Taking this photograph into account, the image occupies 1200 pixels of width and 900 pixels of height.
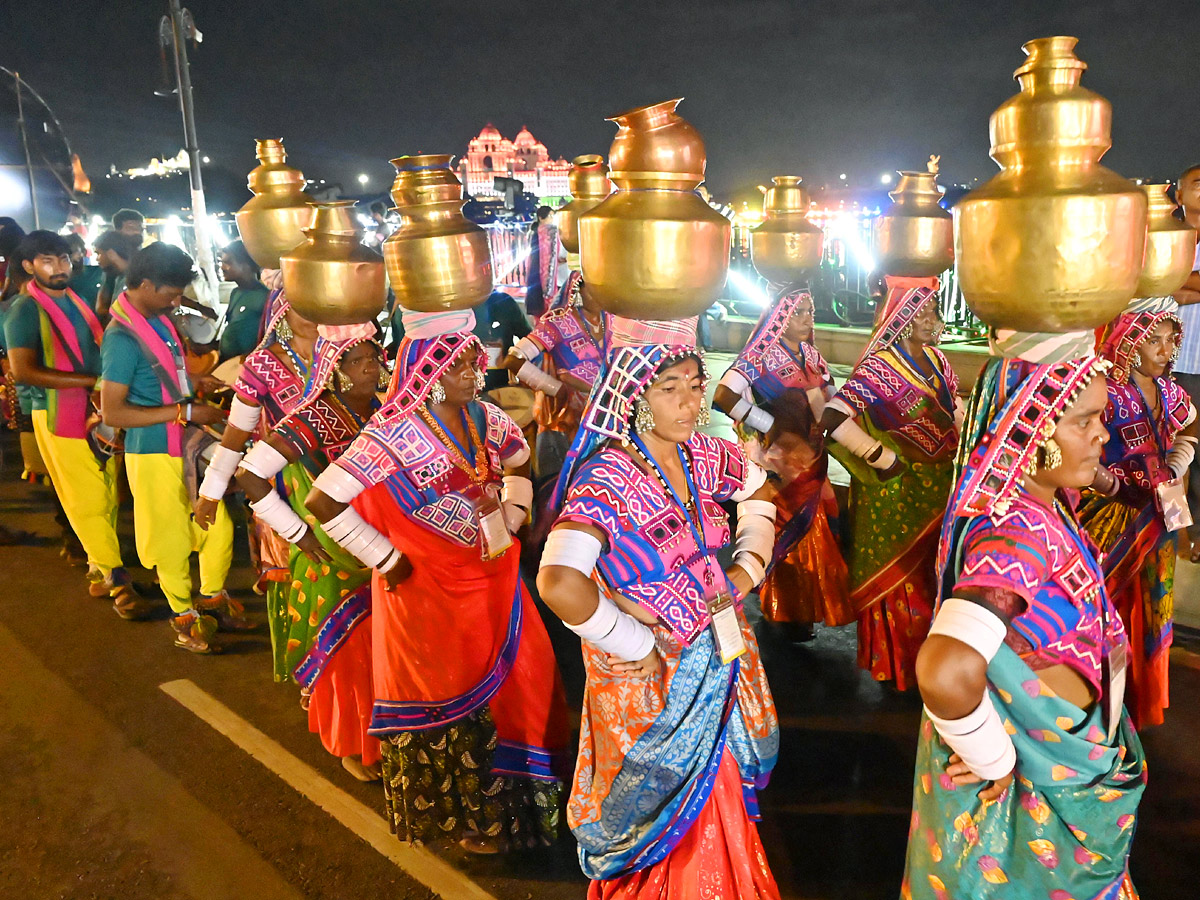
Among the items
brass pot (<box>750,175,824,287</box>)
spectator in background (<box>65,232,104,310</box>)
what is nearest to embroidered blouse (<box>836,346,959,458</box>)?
brass pot (<box>750,175,824,287</box>)

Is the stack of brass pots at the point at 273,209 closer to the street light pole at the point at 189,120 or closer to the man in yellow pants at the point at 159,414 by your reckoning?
the man in yellow pants at the point at 159,414

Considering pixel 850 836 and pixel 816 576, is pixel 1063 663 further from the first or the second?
pixel 816 576

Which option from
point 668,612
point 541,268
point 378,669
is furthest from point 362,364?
point 541,268

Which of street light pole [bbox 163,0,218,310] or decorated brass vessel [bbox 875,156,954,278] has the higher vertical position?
street light pole [bbox 163,0,218,310]

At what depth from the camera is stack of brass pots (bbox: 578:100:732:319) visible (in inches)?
76.4

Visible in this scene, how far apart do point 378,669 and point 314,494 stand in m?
0.63

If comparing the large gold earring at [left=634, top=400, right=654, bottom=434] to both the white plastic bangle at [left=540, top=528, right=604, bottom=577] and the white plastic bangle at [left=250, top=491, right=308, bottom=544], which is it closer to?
the white plastic bangle at [left=540, top=528, right=604, bottom=577]

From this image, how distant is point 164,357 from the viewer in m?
4.48

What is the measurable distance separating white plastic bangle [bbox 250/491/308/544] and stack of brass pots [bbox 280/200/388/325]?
0.65 metres

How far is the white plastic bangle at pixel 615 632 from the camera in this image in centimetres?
204

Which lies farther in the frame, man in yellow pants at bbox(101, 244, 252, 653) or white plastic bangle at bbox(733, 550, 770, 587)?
man in yellow pants at bbox(101, 244, 252, 653)

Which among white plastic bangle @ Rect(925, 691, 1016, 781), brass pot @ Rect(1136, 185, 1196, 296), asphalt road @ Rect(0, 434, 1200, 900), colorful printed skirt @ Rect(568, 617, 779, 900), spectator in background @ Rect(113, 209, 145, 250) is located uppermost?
spectator in background @ Rect(113, 209, 145, 250)

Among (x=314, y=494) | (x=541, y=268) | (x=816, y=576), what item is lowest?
(x=816, y=576)

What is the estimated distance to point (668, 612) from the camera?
221 cm
